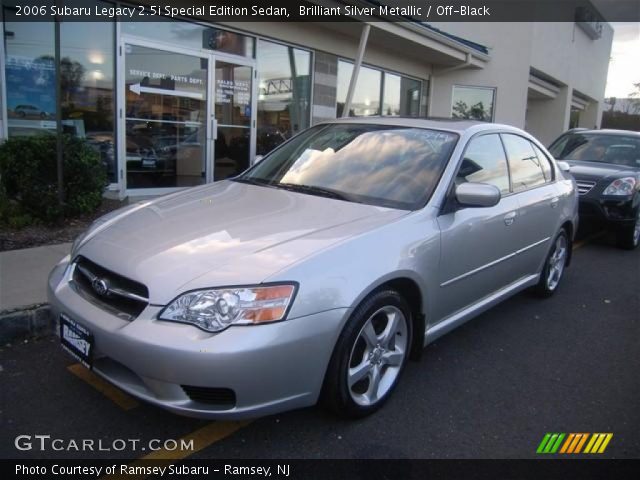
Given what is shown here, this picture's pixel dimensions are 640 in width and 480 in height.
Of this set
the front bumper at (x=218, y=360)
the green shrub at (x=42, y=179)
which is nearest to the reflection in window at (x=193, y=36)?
the green shrub at (x=42, y=179)

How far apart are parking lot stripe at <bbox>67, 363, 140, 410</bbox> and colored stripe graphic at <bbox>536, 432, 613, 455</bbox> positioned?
7.10ft

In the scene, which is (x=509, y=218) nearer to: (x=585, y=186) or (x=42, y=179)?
(x=585, y=186)

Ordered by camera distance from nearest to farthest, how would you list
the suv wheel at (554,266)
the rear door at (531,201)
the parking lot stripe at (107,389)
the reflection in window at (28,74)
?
1. the parking lot stripe at (107,389)
2. the rear door at (531,201)
3. the suv wheel at (554,266)
4. the reflection in window at (28,74)

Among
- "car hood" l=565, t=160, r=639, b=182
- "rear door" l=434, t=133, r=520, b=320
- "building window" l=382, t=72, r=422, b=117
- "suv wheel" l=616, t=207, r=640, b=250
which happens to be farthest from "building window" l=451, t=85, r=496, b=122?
"rear door" l=434, t=133, r=520, b=320

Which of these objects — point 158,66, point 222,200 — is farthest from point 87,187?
point 222,200

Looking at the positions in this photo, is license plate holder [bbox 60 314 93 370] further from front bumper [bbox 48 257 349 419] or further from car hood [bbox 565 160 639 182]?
car hood [bbox 565 160 639 182]

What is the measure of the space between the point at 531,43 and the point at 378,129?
14.7 m

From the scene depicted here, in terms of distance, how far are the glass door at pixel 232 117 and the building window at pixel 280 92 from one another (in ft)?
1.05

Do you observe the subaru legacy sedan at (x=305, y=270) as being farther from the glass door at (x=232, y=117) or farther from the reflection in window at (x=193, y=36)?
the glass door at (x=232, y=117)

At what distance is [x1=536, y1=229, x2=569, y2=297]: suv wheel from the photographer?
16.2 feet

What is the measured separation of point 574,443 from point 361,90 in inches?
411

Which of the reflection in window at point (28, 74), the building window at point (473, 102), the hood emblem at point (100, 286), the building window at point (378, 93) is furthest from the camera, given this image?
the building window at point (473, 102)

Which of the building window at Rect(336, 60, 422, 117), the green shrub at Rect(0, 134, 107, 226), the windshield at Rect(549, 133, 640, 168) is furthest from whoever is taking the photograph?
the building window at Rect(336, 60, 422, 117)

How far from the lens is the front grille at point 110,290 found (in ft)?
7.91
